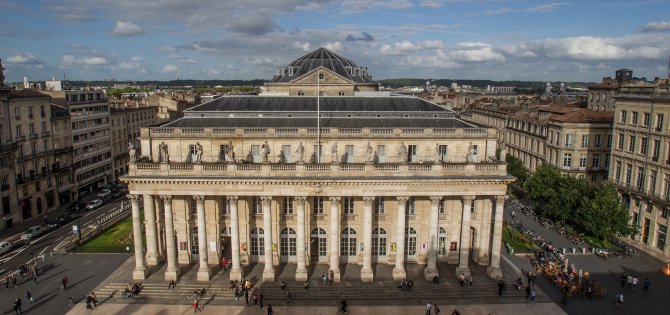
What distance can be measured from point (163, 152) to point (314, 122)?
15619 millimetres

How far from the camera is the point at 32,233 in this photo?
60969mm

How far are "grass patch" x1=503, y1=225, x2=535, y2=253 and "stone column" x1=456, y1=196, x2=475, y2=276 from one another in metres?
12.5

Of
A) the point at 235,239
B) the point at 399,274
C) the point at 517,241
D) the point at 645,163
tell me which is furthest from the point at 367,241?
the point at 645,163

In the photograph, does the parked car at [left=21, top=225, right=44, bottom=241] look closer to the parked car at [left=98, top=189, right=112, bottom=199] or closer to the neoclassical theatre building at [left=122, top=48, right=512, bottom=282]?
the parked car at [left=98, top=189, right=112, bottom=199]

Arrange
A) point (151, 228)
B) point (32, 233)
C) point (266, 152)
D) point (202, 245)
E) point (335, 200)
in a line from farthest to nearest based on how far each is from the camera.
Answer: point (32, 233)
point (151, 228)
point (202, 245)
point (266, 152)
point (335, 200)

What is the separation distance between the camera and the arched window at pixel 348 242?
157 ft

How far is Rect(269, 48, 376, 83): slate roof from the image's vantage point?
230ft

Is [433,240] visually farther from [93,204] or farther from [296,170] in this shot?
[93,204]

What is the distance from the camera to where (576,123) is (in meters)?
72.8

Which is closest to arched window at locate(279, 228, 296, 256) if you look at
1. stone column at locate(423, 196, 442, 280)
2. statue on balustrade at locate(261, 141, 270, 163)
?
statue on balustrade at locate(261, 141, 270, 163)

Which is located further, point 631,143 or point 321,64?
point 321,64

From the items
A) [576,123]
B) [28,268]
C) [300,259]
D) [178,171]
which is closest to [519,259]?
[300,259]

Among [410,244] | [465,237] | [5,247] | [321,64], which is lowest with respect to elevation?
[5,247]

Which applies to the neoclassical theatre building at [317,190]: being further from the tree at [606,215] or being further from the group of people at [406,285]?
the tree at [606,215]
